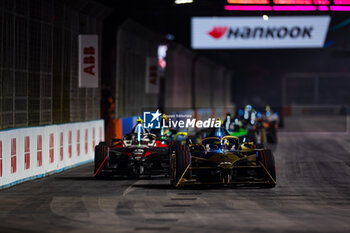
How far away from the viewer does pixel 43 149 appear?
20.0 metres

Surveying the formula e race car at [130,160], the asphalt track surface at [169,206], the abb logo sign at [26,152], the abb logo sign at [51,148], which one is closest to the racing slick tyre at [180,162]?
the asphalt track surface at [169,206]

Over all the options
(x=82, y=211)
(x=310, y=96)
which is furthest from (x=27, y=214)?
(x=310, y=96)

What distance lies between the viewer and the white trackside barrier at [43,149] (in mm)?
17203

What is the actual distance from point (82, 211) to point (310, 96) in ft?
347

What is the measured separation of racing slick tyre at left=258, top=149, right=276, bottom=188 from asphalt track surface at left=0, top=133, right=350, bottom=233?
25 centimetres

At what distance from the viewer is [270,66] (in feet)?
355

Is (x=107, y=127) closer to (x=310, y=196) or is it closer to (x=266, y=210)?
(x=310, y=196)

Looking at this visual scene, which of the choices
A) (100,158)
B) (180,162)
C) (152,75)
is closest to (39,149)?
(100,158)

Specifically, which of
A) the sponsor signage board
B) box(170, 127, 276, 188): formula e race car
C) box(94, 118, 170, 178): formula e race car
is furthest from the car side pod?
the sponsor signage board

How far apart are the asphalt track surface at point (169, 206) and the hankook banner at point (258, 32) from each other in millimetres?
31006

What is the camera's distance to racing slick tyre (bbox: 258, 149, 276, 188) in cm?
1642

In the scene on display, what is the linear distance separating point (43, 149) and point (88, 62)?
6037 mm

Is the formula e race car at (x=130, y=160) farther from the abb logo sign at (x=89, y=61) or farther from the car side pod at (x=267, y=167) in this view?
the abb logo sign at (x=89, y=61)

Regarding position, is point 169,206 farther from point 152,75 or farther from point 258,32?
point 258,32
